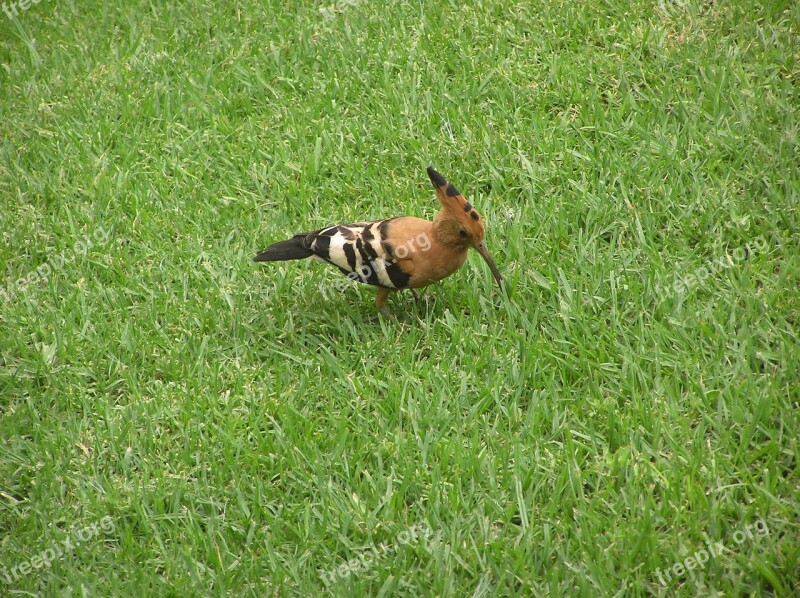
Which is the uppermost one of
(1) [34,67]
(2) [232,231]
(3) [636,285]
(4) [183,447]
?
(1) [34,67]

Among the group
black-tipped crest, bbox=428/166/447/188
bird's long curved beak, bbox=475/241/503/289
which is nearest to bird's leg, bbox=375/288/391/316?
bird's long curved beak, bbox=475/241/503/289

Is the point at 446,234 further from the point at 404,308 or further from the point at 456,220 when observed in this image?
the point at 404,308

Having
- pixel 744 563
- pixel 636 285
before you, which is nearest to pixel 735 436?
pixel 744 563

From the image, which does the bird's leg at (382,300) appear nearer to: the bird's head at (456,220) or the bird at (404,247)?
the bird at (404,247)

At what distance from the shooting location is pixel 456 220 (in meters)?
4.53

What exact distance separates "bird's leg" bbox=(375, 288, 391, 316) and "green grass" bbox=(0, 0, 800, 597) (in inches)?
2.4

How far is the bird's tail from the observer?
15.5 ft

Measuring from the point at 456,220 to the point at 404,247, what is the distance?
0.30m

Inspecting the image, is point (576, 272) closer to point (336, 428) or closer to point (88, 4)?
point (336, 428)

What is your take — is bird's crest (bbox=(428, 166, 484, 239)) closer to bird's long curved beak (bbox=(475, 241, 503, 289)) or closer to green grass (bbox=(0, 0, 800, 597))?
bird's long curved beak (bbox=(475, 241, 503, 289))

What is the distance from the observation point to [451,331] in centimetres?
464

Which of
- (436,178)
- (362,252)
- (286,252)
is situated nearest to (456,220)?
(436,178)

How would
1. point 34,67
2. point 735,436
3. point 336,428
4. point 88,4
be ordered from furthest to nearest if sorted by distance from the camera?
point 88,4 → point 34,67 → point 336,428 → point 735,436

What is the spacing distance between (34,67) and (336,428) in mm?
4706
